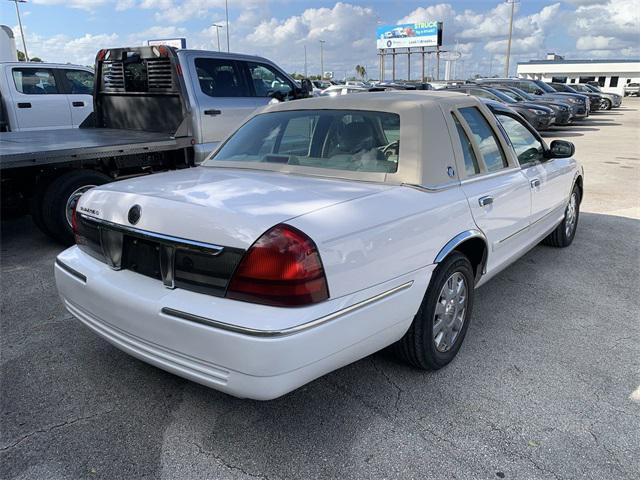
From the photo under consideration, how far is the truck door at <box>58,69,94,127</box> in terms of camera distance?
10219 mm

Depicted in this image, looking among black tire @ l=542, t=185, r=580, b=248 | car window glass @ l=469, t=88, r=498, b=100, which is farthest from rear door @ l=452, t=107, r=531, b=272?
car window glass @ l=469, t=88, r=498, b=100

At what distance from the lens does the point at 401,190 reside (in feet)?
9.06

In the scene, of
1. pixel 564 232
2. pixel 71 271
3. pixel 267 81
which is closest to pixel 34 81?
pixel 267 81

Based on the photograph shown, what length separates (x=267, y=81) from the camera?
7.93 meters

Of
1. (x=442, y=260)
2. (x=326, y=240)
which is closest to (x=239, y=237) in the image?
(x=326, y=240)

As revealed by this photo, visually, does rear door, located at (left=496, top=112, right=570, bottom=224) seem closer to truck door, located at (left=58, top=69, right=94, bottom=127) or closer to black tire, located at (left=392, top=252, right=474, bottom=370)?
black tire, located at (left=392, top=252, right=474, bottom=370)

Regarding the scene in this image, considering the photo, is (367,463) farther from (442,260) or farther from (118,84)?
(118,84)

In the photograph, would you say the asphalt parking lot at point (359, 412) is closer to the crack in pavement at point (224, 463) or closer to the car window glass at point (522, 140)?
the crack in pavement at point (224, 463)

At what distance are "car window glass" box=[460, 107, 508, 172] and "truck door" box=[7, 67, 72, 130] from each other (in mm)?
8988

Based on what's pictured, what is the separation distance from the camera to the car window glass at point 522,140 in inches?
167

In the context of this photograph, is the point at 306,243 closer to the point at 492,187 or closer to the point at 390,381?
the point at 390,381

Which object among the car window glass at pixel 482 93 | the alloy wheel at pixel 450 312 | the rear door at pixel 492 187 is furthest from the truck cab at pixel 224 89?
the car window glass at pixel 482 93

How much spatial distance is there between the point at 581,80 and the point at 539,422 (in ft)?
260

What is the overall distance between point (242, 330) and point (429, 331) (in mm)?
1214
